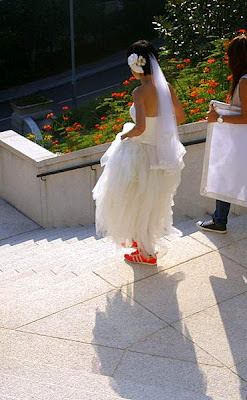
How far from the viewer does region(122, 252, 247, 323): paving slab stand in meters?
5.01

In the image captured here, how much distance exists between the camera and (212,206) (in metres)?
7.06

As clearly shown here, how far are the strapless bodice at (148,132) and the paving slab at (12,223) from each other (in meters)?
4.44

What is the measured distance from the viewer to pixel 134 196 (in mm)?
5480

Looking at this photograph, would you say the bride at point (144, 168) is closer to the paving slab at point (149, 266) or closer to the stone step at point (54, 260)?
the paving slab at point (149, 266)

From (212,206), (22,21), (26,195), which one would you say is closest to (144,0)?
(22,21)

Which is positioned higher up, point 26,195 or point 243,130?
point 243,130

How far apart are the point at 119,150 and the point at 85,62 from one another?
21.7 m

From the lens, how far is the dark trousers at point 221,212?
5949mm

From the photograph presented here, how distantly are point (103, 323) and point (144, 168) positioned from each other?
1330 millimetres

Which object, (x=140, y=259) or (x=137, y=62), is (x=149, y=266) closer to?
(x=140, y=259)

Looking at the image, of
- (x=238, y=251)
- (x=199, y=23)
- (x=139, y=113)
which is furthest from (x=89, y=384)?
(x=199, y=23)

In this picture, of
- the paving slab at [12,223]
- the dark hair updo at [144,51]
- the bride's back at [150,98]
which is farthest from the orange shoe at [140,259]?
the paving slab at [12,223]

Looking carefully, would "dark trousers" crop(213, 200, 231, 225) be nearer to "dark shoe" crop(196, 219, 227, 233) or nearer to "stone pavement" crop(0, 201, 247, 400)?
"dark shoe" crop(196, 219, 227, 233)

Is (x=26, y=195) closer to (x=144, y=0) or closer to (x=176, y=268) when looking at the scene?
(x=176, y=268)
